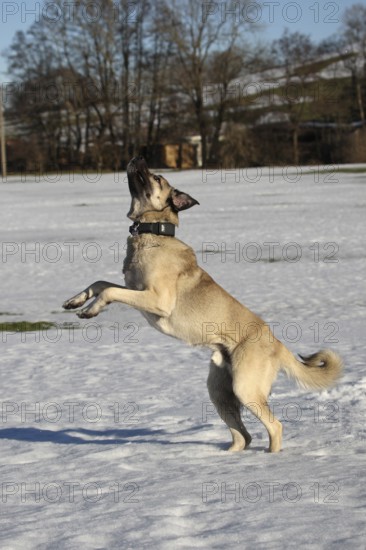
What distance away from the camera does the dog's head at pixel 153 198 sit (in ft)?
20.1

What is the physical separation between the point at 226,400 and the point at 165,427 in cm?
91

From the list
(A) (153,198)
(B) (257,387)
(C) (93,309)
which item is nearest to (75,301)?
(C) (93,309)

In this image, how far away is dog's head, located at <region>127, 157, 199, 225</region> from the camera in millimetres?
6137

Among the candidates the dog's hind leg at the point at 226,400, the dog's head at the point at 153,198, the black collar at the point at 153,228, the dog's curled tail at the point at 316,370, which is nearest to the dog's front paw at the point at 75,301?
the black collar at the point at 153,228

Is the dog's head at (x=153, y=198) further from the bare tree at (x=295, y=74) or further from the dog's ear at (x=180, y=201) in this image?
the bare tree at (x=295, y=74)

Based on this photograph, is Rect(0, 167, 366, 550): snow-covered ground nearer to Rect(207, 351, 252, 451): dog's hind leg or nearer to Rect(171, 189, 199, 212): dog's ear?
Rect(207, 351, 252, 451): dog's hind leg

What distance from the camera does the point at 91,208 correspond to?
2944 centimetres

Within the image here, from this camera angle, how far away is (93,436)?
6.27 m

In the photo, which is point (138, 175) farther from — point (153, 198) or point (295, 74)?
point (295, 74)

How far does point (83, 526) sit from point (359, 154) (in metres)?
50.1

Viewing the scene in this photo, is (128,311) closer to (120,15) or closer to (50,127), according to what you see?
(120,15)

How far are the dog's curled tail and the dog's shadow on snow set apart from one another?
0.86 m

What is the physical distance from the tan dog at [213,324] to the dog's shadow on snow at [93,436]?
623mm

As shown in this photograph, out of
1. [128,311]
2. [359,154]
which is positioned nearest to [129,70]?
[359,154]
